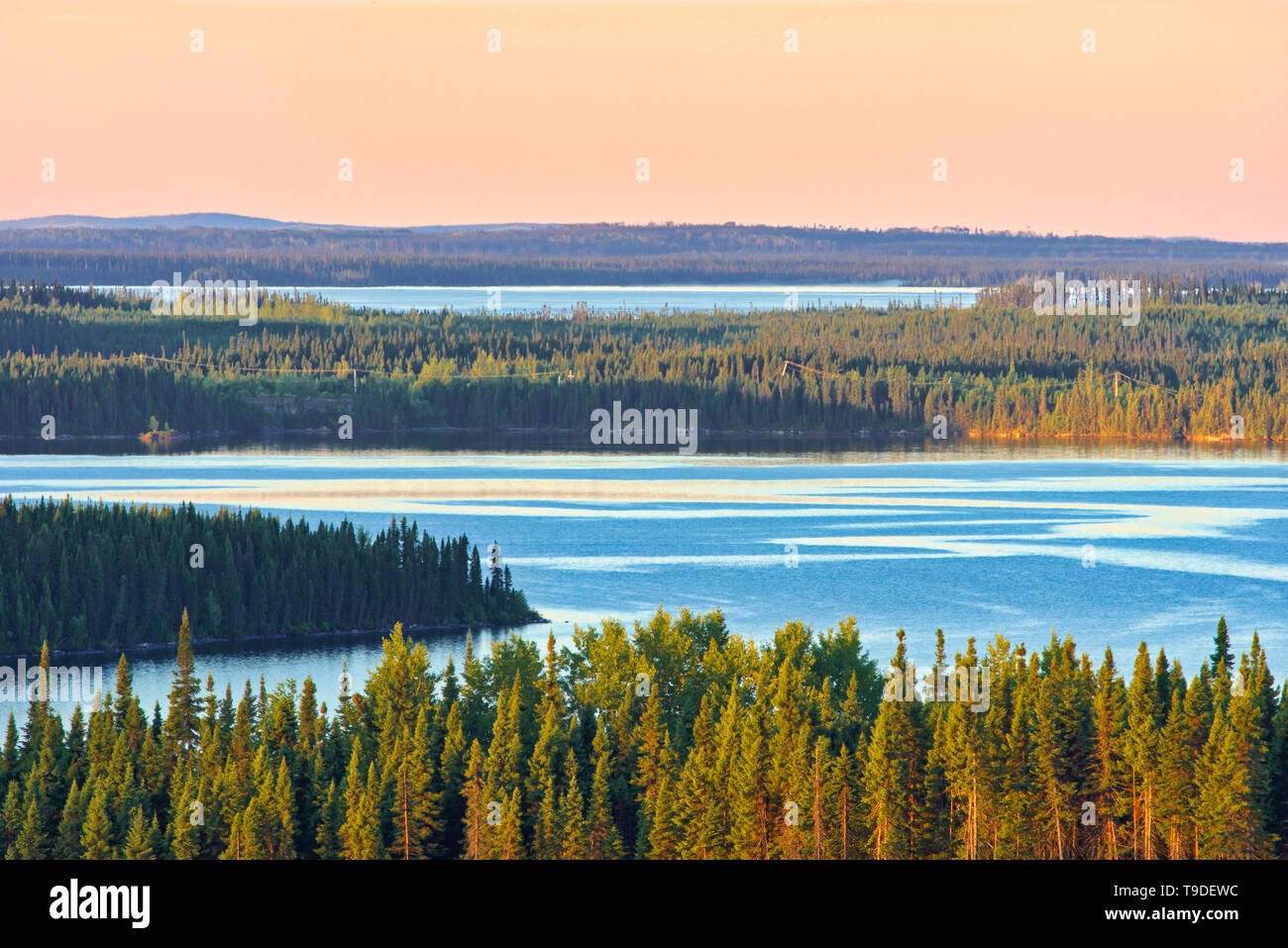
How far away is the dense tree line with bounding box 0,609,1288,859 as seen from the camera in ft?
152

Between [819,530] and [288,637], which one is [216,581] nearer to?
[288,637]

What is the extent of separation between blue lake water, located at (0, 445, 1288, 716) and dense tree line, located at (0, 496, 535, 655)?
3228mm

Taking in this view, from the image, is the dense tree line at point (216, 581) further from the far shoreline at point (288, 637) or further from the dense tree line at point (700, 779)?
the dense tree line at point (700, 779)

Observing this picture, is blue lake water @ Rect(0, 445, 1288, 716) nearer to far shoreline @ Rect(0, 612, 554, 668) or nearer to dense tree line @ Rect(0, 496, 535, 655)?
far shoreline @ Rect(0, 612, 554, 668)

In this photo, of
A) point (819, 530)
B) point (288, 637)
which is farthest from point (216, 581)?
point (819, 530)

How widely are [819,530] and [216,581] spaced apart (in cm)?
4754

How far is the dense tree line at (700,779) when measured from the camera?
152ft

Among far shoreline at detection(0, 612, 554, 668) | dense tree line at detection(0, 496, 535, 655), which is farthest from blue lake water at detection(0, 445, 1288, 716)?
dense tree line at detection(0, 496, 535, 655)

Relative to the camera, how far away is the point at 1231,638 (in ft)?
267

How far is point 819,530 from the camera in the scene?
120562 mm
